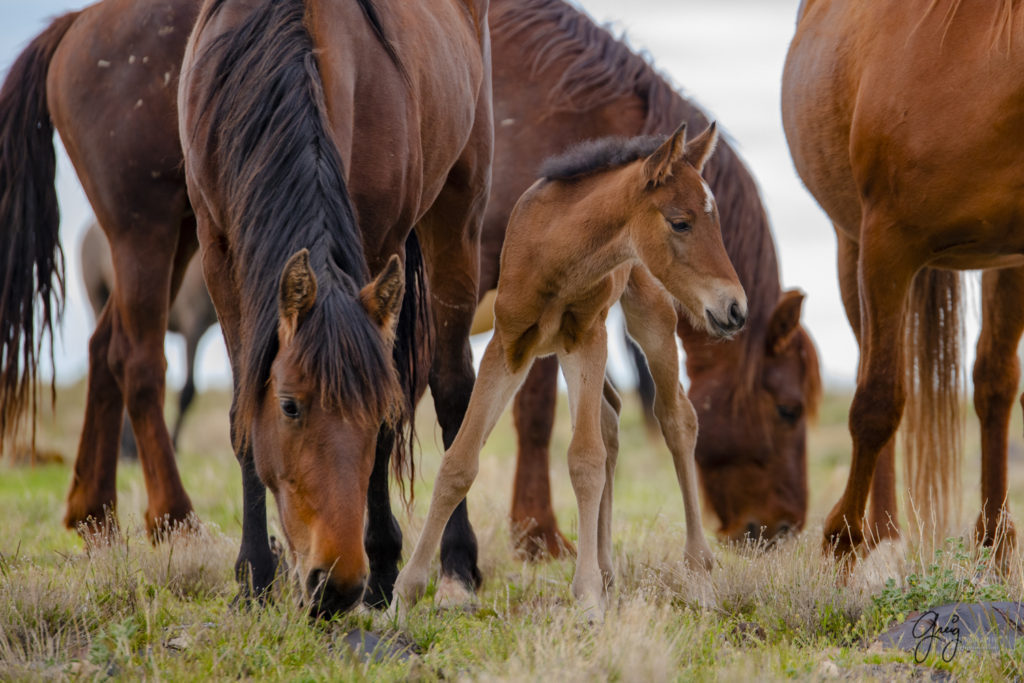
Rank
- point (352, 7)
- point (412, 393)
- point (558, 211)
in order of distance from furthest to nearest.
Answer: point (412, 393) < point (558, 211) < point (352, 7)

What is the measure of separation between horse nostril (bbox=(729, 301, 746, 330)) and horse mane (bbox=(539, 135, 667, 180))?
2.37 ft

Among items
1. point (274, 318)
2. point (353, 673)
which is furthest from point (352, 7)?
point (353, 673)

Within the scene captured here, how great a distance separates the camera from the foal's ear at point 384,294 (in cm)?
302

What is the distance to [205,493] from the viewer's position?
25.5ft

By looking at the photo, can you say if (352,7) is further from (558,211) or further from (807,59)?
(807,59)

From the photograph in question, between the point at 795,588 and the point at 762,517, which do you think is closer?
the point at 795,588

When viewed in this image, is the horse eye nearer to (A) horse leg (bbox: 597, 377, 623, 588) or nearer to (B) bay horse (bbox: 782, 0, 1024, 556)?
(B) bay horse (bbox: 782, 0, 1024, 556)

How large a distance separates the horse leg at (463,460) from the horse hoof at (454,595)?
23cm

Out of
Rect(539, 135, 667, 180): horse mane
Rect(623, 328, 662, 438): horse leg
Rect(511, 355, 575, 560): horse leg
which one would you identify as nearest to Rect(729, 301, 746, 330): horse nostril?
Rect(539, 135, 667, 180): horse mane

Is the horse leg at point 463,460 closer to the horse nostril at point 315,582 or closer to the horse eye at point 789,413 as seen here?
the horse nostril at point 315,582

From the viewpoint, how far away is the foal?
3.93 metres

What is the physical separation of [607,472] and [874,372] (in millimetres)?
1183

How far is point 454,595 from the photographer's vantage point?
4.41 meters

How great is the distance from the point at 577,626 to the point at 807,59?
322 cm
